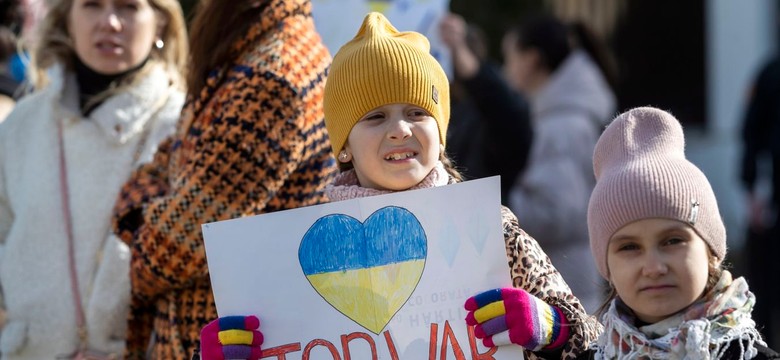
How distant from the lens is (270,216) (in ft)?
10.4

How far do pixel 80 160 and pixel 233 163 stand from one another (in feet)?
3.43

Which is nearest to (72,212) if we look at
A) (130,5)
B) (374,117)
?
(130,5)

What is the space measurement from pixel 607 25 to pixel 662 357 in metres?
9.35

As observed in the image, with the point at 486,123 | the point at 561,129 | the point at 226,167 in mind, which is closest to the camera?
the point at 226,167

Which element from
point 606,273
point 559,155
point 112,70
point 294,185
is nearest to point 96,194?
point 112,70

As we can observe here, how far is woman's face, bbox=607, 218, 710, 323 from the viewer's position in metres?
2.89

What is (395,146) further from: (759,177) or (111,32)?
(759,177)

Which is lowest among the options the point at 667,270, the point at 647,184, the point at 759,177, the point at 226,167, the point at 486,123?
the point at 667,270

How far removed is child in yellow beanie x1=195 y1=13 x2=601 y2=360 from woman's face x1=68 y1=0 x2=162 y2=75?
4.66ft

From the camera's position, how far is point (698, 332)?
112 inches

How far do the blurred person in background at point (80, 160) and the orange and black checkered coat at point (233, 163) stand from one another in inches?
19.4

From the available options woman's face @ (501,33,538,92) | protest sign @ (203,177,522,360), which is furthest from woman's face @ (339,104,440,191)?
woman's face @ (501,33,538,92)

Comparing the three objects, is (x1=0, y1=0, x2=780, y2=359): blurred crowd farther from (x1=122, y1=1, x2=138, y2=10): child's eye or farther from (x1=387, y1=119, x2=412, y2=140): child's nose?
(x1=387, y1=119, x2=412, y2=140): child's nose

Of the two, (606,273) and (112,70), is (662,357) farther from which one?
(112,70)
